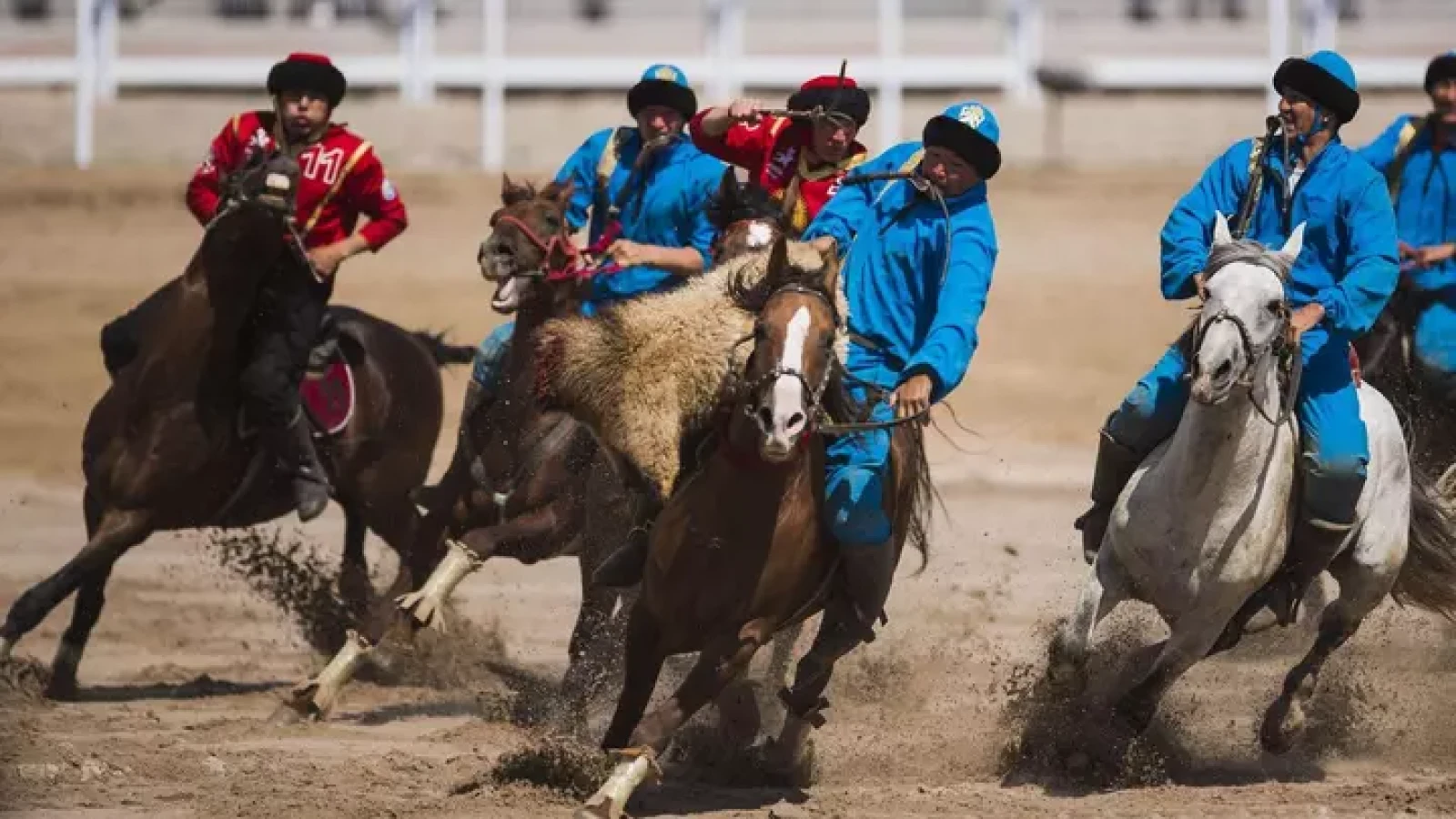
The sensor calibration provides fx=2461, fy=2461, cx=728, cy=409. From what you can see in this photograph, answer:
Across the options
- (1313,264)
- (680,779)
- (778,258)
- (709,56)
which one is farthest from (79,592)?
(709,56)

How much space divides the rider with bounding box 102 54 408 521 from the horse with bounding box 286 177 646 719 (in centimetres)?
75

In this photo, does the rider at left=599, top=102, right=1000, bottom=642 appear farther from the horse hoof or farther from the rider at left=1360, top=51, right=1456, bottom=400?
the rider at left=1360, top=51, right=1456, bottom=400

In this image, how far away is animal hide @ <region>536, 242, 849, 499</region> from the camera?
7562 millimetres

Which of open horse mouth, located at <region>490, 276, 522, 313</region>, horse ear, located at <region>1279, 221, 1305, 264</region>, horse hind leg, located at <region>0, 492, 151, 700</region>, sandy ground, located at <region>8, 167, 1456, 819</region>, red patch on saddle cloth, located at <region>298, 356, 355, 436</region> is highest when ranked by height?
horse ear, located at <region>1279, 221, 1305, 264</region>

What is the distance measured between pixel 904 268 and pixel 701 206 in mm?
1798

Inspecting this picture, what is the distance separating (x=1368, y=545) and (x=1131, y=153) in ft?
50.4

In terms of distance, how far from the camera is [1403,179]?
11.1 m

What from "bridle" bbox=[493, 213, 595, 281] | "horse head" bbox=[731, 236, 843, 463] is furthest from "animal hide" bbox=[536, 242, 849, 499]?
"bridle" bbox=[493, 213, 595, 281]

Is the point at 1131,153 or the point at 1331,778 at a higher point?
the point at 1131,153

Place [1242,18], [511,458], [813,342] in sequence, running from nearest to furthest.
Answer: [813,342]
[511,458]
[1242,18]

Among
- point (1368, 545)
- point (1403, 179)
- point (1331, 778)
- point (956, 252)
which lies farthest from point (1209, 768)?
point (1403, 179)

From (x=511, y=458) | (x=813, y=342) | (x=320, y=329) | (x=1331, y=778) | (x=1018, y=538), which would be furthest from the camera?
(x=1018, y=538)

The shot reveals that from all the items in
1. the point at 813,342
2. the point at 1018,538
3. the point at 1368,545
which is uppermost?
the point at 813,342

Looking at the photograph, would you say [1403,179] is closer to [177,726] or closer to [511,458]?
[511,458]
